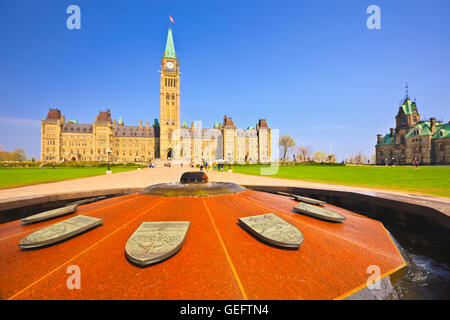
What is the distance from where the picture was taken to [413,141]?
204 feet

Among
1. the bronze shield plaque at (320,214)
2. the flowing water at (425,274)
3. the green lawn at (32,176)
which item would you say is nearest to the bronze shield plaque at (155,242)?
the bronze shield plaque at (320,214)

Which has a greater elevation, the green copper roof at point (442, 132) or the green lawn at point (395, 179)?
the green copper roof at point (442, 132)

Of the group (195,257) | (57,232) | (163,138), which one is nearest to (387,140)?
(163,138)

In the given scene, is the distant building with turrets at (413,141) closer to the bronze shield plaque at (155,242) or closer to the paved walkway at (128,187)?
the paved walkway at (128,187)

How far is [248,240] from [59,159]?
307ft

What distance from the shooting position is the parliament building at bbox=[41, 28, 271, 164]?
Answer: 231 feet

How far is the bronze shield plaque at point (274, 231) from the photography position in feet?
7.36

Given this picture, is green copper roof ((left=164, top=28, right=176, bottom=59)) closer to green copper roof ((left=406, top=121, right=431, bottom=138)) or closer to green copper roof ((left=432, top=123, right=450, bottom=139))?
green copper roof ((left=406, top=121, right=431, bottom=138))

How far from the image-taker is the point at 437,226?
3477 mm

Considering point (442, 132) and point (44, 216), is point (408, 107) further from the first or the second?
point (44, 216)

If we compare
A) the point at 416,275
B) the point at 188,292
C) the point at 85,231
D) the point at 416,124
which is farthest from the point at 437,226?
the point at 416,124

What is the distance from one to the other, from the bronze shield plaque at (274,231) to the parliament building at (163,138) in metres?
61.8

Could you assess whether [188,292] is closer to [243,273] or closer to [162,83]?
[243,273]

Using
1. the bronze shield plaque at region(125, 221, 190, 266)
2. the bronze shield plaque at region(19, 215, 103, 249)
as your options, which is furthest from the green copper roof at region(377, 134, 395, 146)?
the bronze shield plaque at region(19, 215, 103, 249)
